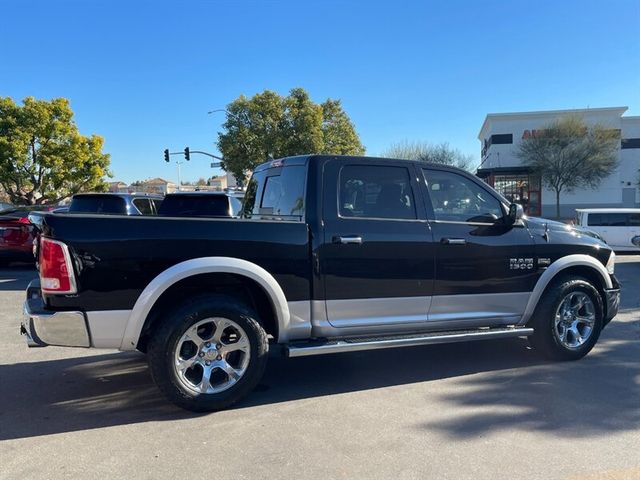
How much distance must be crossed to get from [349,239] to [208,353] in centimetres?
146

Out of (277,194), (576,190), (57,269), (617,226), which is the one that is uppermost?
(576,190)

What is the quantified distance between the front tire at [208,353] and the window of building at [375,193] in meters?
1.28

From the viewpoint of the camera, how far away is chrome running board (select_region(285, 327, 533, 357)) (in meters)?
4.23

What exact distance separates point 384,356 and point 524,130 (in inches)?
1598

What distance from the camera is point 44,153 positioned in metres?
26.7

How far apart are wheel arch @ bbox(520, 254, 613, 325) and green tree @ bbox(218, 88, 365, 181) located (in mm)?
30092

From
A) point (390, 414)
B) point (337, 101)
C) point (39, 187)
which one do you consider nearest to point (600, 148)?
point (337, 101)

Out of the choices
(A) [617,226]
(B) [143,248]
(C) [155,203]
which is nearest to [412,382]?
(B) [143,248]

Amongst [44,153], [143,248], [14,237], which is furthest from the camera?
[44,153]

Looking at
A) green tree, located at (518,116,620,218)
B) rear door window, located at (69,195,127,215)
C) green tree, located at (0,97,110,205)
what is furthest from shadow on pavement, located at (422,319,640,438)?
green tree, located at (518,116,620,218)

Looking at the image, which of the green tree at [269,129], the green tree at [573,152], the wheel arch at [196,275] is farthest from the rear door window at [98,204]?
the green tree at [573,152]

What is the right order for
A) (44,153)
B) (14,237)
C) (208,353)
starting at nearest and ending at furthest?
1. (208,353)
2. (14,237)
3. (44,153)

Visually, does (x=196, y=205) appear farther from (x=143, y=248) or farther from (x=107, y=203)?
(x=143, y=248)

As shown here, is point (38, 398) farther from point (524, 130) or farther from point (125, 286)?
point (524, 130)
